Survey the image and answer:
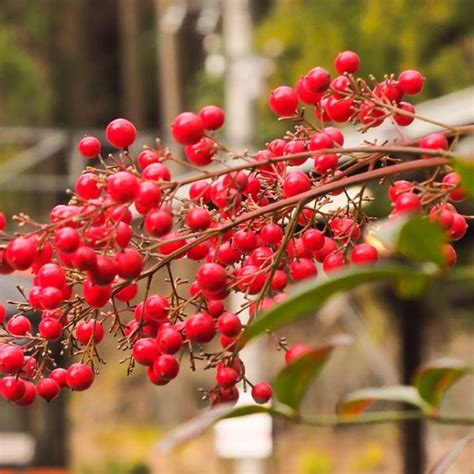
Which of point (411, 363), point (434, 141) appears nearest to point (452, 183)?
point (434, 141)

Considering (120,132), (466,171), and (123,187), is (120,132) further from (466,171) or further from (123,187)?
(466,171)

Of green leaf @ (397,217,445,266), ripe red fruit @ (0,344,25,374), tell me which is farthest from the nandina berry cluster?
green leaf @ (397,217,445,266)

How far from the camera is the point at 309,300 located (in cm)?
63

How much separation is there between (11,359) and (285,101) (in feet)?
1.20

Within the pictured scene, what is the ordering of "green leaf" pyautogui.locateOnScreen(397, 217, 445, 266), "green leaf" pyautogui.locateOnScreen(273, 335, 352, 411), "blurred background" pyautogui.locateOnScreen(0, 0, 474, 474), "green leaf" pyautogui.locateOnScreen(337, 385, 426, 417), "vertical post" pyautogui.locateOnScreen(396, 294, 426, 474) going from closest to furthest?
"green leaf" pyautogui.locateOnScreen(397, 217, 445, 266)
"green leaf" pyautogui.locateOnScreen(273, 335, 352, 411)
"green leaf" pyautogui.locateOnScreen(337, 385, 426, 417)
"vertical post" pyautogui.locateOnScreen(396, 294, 426, 474)
"blurred background" pyautogui.locateOnScreen(0, 0, 474, 474)

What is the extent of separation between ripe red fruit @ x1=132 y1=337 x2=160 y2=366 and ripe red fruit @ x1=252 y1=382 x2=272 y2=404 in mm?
121

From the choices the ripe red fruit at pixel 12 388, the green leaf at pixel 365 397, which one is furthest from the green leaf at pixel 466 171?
the ripe red fruit at pixel 12 388

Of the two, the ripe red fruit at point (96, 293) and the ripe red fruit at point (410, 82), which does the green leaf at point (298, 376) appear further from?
the ripe red fruit at point (410, 82)

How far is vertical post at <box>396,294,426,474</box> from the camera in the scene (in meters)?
5.03

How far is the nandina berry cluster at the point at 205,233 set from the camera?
3.18ft

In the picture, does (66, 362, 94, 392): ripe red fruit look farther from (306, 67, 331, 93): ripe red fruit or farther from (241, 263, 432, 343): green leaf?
(241, 263, 432, 343): green leaf

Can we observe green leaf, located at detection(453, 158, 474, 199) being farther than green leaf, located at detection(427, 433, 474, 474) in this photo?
No

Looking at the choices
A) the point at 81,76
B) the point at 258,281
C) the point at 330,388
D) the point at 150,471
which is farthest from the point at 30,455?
the point at 81,76

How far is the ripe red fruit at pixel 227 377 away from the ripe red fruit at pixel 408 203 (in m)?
0.20
